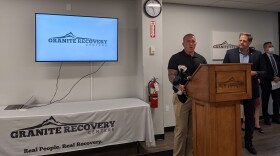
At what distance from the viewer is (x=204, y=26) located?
13.8ft

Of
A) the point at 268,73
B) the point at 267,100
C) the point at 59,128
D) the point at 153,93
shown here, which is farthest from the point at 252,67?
the point at 59,128

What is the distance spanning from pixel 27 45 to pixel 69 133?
1.42m

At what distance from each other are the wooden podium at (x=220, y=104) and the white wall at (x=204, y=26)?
7.34ft

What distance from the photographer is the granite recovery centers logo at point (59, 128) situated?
2.47 meters

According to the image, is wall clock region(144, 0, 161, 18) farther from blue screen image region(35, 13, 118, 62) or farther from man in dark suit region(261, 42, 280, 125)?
man in dark suit region(261, 42, 280, 125)

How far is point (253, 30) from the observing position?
15.3 feet

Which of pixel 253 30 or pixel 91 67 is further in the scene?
pixel 253 30

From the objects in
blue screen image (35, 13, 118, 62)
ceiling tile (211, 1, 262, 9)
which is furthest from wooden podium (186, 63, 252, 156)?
ceiling tile (211, 1, 262, 9)

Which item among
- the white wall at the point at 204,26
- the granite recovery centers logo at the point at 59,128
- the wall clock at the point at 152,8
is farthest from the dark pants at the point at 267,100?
the granite recovery centers logo at the point at 59,128

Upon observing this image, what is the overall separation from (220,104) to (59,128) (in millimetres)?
1891

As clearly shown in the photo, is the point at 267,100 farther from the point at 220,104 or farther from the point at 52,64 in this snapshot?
the point at 52,64

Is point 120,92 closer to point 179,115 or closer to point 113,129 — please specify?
point 113,129

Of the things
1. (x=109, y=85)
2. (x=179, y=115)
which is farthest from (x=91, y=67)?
(x=179, y=115)

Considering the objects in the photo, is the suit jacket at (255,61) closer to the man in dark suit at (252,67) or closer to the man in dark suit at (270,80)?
the man in dark suit at (252,67)
